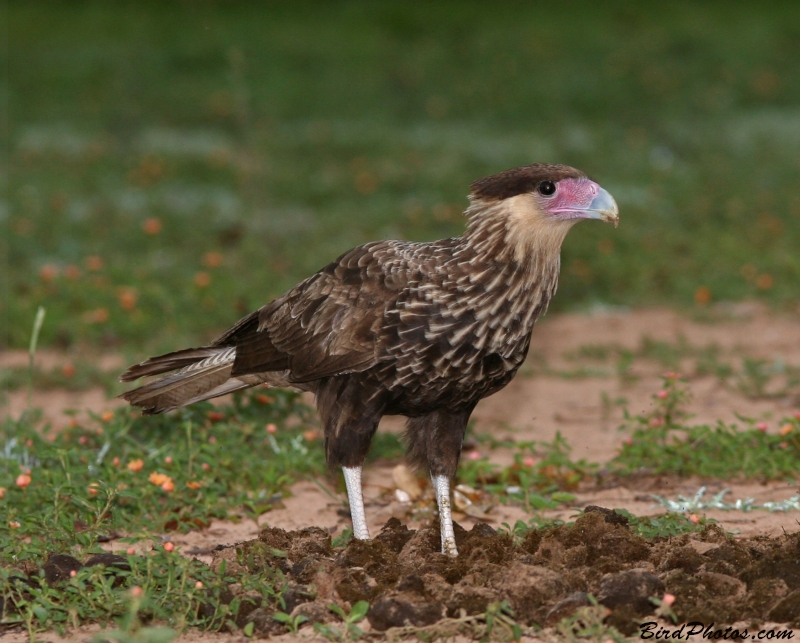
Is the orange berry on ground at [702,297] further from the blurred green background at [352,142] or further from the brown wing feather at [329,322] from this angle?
the brown wing feather at [329,322]

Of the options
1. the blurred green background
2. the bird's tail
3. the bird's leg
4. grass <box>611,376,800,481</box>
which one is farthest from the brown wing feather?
the blurred green background

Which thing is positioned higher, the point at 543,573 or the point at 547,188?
the point at 547,188

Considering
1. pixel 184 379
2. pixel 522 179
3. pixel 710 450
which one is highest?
pixel 522 179

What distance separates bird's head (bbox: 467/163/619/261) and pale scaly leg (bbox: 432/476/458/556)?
0.88 m

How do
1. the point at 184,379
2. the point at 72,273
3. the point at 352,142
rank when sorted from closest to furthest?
the point at 184,379 → the point at 72,273 → the point at 352,142

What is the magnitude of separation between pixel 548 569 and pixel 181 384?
1.79m

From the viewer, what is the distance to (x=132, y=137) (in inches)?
480

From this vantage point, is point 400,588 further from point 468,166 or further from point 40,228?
point 468,166

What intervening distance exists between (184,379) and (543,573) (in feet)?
5.92

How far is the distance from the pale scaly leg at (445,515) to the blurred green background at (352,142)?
3219mm

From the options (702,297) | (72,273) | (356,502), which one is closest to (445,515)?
(356,502)

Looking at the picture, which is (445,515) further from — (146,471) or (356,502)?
(146,471)

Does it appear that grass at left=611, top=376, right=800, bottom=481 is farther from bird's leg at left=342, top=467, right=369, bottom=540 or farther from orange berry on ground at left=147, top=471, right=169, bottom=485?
orange berry on ground at left=147, top=471, right=169, bottom=485

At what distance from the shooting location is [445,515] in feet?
13.2
